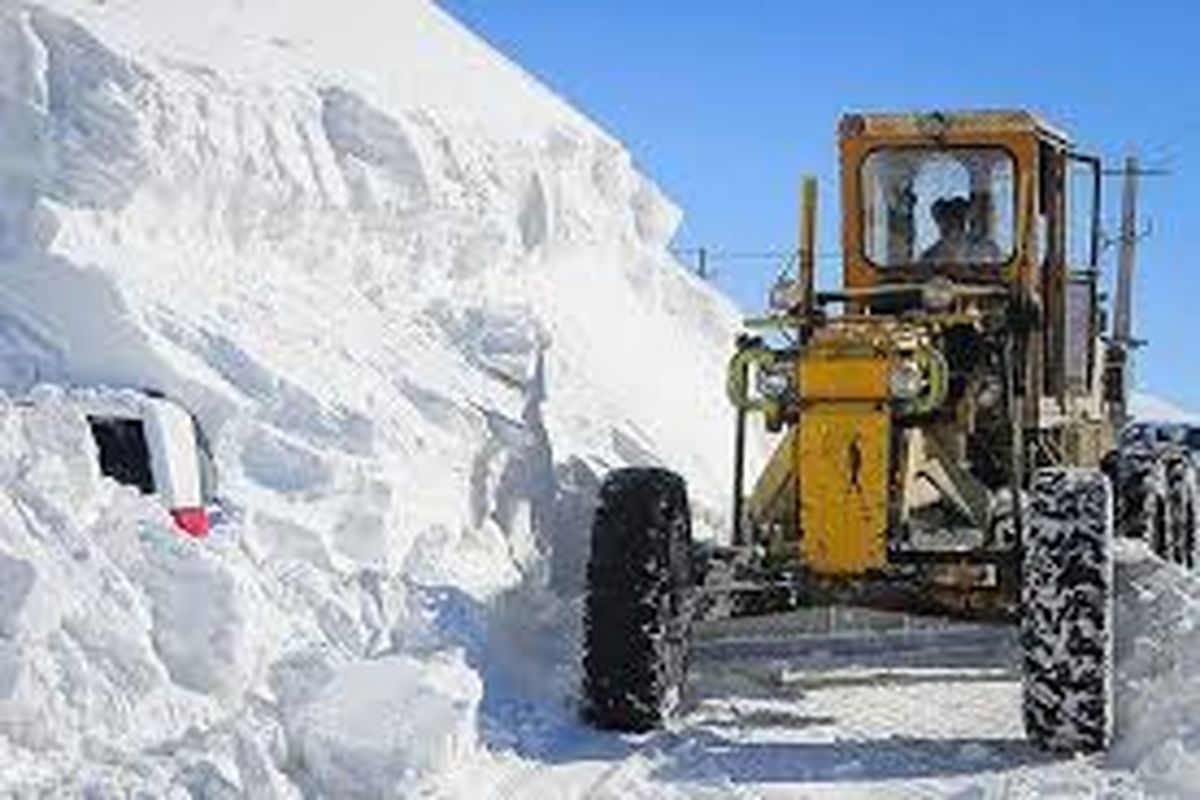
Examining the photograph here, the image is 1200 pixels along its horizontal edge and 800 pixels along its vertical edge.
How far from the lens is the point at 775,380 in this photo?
33.3ft

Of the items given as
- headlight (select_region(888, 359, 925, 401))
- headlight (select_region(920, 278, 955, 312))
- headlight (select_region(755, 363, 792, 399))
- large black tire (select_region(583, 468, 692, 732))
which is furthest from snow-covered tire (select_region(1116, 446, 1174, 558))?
large black tire (select_region(583, 468, 692, 732))

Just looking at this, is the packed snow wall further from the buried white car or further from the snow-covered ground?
the buried white car

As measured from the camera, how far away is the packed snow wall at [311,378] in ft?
26.1

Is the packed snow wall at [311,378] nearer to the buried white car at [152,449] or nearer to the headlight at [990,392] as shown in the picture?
the buried white car at [152,449]

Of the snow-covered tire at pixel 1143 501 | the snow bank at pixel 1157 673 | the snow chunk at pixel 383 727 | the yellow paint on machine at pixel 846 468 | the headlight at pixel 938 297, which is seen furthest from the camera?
the snow-covered tire at pixel 1143 501

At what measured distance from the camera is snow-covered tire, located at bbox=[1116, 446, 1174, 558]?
12836mm

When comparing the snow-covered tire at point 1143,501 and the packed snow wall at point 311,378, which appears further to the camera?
the snow-covered tire at point 1143,501

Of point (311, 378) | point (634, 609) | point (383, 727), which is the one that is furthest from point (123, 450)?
point (311, 378)

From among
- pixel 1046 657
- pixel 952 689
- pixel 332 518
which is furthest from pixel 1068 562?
pixel 332 518

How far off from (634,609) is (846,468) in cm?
115

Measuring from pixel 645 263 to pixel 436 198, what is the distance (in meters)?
4.77

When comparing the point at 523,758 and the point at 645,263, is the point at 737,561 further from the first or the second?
the point at 645,263

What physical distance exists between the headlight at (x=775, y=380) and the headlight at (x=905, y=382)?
466 mm

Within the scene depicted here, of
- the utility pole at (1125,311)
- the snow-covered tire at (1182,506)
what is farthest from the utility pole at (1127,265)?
the snow-covered tire at (1182,506)
